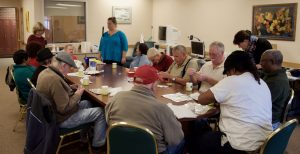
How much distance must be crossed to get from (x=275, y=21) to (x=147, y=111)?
4.07m

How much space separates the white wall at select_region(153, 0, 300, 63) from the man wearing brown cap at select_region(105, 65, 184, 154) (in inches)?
147

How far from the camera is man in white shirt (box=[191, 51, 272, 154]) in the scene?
2.00m

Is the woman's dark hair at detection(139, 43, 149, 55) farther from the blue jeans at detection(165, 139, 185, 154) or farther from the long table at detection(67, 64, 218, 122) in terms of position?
the blue jeans at detection(165, 139, 185, 154)

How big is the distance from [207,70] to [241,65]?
3.81ft

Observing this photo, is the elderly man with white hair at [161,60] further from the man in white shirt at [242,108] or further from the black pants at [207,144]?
the man in white shirt at [242,108]

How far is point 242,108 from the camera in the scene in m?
2.01

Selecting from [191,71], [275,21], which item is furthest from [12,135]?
[275,21]

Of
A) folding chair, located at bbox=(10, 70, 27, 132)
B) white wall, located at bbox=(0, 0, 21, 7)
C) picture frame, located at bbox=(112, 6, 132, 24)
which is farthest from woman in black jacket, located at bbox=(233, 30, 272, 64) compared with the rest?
white wall, located at bbox=(0, 0, 21, 7)

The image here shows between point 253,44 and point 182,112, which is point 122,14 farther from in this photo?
point 182,112

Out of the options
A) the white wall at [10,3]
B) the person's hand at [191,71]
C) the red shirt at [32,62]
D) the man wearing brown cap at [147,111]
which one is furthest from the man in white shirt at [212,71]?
the white wall at [10,3]

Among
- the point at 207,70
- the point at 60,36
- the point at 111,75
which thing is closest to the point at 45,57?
the point at 111,75

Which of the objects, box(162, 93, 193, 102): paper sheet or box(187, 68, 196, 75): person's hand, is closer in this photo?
box(162, 93, 193, 102): paper sheet

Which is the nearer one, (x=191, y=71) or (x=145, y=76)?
(x=145, y=76)

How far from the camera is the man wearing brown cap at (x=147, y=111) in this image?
69.2 inches
